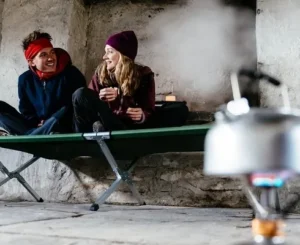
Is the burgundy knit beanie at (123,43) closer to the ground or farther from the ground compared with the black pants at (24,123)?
farther from the ground

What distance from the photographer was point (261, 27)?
8.29 feet

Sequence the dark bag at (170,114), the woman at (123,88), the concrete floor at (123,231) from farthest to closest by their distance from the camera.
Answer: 1. the dark bag at (170,114)
2. the woman at (123,88)
3. the concrete floor at (123,231)

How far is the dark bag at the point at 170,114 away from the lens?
96.2 inches

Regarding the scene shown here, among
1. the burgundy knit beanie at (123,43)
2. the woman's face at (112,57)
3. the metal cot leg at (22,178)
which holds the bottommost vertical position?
the metal cot leg at (22,178)

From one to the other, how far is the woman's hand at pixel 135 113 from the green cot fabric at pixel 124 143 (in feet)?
0.58

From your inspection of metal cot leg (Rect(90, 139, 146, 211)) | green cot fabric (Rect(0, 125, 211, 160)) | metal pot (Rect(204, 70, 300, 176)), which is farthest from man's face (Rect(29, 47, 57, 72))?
metal pot (Rect(204, 70, 300, 176))

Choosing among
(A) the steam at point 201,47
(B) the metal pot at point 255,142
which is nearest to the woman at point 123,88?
(A) the steam at point 201,47

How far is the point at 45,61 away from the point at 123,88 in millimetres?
652

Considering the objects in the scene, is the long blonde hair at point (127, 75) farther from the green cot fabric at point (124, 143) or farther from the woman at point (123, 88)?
the green cot fabric at point (124, 143)

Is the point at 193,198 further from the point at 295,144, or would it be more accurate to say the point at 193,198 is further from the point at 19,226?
the point at 295,144

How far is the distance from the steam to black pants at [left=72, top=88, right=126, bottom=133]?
971 millimetres

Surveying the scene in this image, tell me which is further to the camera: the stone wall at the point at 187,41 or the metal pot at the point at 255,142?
the stone wall at the point at 187,41

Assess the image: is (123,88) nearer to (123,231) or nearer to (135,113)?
(135,113)

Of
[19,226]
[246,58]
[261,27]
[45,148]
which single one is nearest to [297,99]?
[261,27]
